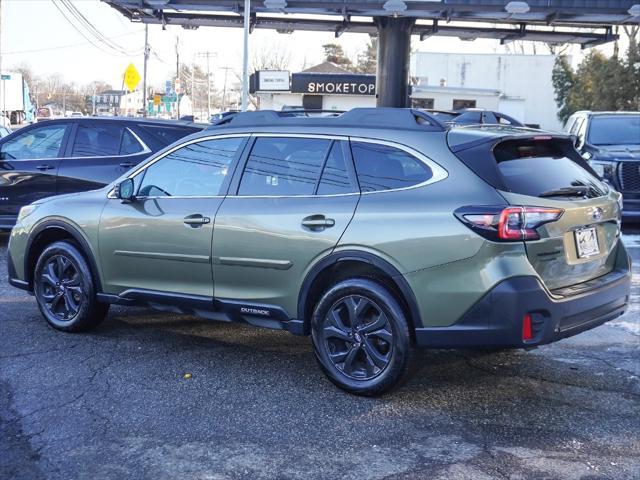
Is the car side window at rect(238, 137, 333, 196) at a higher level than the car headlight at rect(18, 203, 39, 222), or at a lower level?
higher

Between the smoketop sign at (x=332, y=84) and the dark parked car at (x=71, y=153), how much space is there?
28.3 metres

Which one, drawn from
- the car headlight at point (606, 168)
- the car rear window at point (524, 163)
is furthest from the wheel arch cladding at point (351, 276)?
the car headlight at point (606, 168)

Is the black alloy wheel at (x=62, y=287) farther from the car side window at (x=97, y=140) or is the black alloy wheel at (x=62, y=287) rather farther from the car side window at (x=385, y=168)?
the car side window at (x=97, y=140)

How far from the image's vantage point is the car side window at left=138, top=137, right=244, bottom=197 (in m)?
5.45

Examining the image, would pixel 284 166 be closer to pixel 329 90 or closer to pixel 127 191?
pixel 127 191

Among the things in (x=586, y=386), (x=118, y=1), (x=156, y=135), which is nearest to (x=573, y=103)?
(x=118, y=1)

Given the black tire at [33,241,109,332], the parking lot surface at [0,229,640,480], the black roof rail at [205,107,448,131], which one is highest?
the black roof rail at [205,107,448,131]

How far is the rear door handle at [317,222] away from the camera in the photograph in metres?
4.75

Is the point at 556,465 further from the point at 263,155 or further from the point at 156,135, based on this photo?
the point at 156,135

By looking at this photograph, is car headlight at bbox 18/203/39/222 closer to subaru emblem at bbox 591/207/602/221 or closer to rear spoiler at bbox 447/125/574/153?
rear spoiler at bbox 447/125/574/153

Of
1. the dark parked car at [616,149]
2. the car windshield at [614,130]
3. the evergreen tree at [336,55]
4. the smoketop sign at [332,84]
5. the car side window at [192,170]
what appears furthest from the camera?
the evergreen tree at [336,55]

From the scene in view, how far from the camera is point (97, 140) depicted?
963cm

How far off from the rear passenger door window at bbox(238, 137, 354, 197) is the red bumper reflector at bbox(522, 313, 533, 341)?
1.34 m

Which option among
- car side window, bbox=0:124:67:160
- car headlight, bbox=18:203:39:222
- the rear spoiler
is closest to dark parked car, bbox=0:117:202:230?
car side window, bbox=0:124:67:160
